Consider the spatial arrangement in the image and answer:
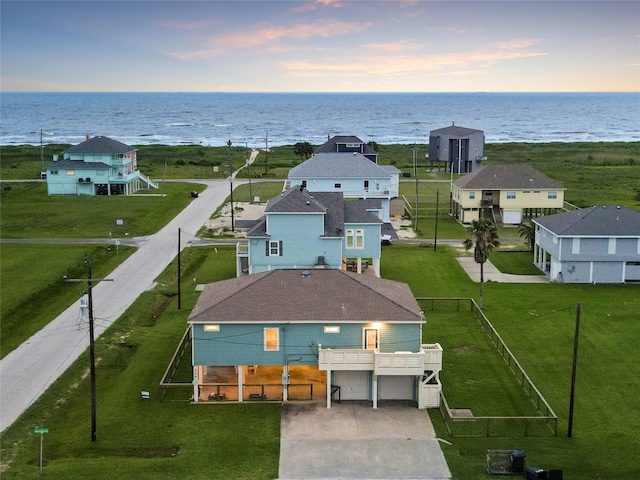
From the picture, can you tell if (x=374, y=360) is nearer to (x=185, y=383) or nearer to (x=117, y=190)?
(x=185, y=383)

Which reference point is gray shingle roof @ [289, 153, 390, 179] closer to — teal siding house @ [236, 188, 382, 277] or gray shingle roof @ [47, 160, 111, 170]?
teal siding house @ [236, 188, 382, 277]

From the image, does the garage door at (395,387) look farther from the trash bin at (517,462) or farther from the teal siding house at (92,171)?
the teal siding house at (92,171)

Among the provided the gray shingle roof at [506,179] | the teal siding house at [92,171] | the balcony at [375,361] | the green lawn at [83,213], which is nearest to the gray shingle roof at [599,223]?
the gray shingle roof at [506,179]

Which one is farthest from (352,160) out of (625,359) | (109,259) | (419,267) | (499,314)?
(625,359)

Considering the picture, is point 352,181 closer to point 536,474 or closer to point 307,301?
point 307,301

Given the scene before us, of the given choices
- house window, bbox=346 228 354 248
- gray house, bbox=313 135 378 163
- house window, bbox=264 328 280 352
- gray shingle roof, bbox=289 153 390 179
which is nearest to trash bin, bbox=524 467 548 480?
house window, bbox=264 328 280 352

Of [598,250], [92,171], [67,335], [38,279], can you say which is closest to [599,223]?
[598,250]

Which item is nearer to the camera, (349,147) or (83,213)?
(83,213)
